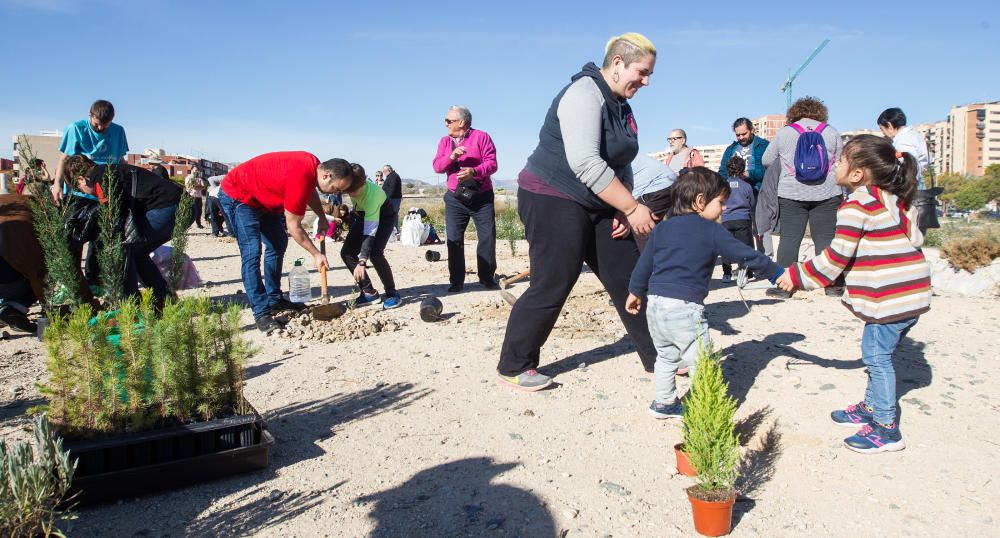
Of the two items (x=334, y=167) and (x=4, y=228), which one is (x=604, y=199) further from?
(x=4, y=228)

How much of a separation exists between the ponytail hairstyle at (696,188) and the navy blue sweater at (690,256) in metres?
0.07

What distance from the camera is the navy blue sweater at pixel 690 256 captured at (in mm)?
3580

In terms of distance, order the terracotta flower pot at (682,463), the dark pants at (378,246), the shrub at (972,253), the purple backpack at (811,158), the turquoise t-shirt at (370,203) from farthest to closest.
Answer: the shrub at (972,253)
the dark pants at (378,246)
the turquoise t-shirt at (370,203)
the purple backpack at (811,158)
the terracotta flower pot at (682,463)

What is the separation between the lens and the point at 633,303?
154 inches

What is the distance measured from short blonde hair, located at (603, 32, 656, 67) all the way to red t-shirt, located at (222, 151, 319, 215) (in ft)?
10.4

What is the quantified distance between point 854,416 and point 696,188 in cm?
151

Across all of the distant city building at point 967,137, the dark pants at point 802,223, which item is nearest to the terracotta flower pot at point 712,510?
the dark pants at point 802,223

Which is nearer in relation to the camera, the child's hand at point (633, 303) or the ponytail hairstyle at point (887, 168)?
the ponytail hairstyle at point (887, 168)

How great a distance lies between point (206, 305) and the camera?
10.9 ft

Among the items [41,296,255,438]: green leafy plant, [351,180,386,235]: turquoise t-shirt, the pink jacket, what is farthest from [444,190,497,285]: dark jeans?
[41,296,255,438]: green leafy plant

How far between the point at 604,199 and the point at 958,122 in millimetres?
Answer: 141680

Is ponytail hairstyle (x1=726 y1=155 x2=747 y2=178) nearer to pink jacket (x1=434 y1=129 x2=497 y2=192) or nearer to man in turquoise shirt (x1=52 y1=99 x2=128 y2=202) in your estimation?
pink jacket (x1=434 y1=129 x2=497 y2=192)

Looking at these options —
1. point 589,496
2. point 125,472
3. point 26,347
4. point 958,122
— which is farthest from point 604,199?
point 958,122

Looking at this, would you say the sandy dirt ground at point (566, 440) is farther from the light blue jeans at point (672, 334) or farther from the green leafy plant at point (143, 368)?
the green leafy plant at point (143, 368)
